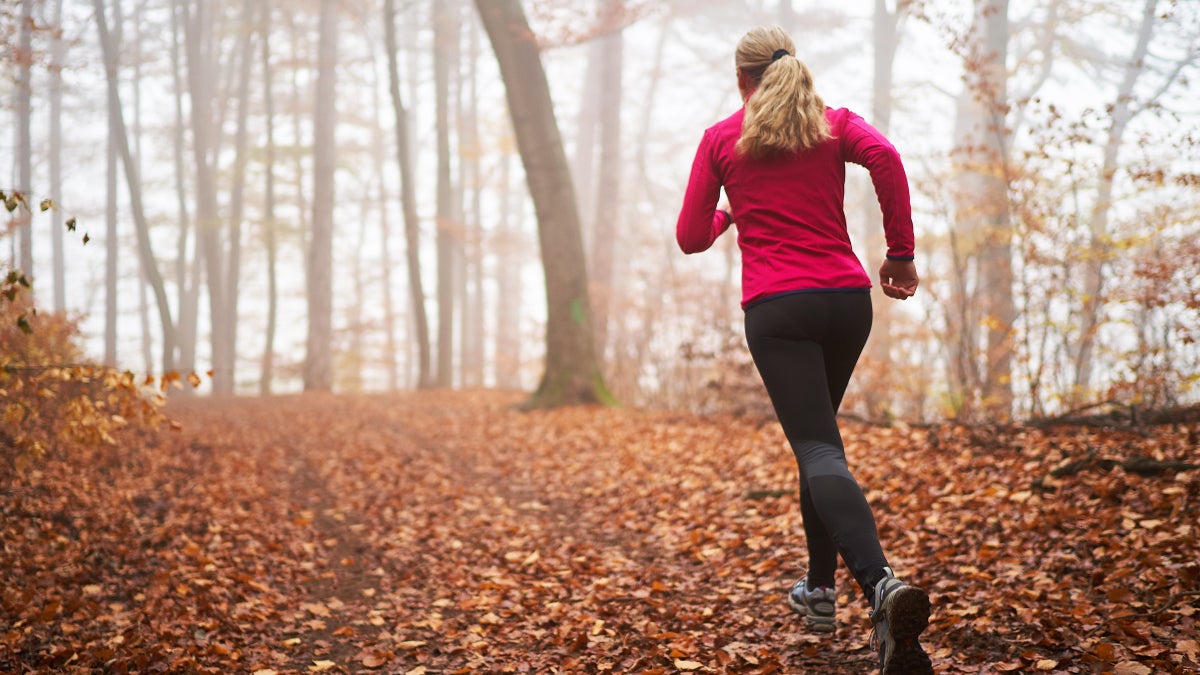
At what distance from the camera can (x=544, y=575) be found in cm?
448

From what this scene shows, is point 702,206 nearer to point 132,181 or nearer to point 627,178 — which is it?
point 132,181

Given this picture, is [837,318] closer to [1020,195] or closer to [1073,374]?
[1020,195]

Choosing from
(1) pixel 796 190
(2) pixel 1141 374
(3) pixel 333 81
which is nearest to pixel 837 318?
(1) pixel 796 190

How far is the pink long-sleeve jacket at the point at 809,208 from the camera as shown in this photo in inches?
104

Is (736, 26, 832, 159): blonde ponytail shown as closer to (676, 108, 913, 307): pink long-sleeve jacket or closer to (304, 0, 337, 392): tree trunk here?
(676, 108, 913, 307): pink long-sleeve jacket

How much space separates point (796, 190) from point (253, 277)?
108 ft

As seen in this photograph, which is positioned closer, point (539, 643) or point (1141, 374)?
point (539, 643)

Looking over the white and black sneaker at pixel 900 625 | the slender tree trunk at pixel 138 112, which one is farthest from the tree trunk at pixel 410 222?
the white and black sneaker at pixel 900 625

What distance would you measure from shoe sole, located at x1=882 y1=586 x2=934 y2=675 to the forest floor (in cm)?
53

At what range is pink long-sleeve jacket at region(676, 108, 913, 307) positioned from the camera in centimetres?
264

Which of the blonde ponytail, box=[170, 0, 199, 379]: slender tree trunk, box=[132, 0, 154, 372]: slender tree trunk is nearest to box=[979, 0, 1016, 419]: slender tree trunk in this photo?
the blonde ponytail

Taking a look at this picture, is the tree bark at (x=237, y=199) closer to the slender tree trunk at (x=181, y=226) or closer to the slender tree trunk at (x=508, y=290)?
the slender tree trunk at (x=181, y=226)

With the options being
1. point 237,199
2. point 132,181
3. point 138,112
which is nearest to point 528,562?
point 132,181

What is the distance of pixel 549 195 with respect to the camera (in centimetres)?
1126
